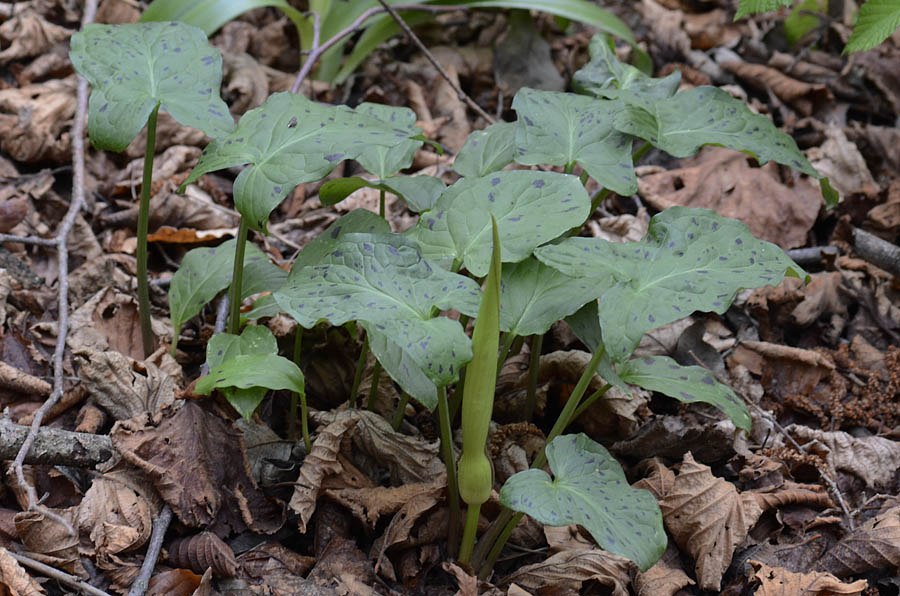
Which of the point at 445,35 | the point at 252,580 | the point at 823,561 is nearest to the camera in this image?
the point at 252,580

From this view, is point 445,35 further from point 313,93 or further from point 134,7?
point 134,7

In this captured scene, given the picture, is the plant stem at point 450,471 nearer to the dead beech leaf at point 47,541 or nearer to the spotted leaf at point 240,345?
the spotted leaf at point 240,345

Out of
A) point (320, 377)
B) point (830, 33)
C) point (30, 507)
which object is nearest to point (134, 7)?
point (320, 377)

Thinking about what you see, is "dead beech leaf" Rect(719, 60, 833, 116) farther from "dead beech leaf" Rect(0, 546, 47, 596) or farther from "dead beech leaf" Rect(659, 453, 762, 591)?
"dead beech leaf" Rect(0, 546, 47, 596)

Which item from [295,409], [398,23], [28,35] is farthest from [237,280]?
[28,35]

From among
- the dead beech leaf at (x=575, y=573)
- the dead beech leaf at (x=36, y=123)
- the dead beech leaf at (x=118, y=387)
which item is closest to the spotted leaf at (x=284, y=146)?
the dead beech leaf at (x=118, y=387)

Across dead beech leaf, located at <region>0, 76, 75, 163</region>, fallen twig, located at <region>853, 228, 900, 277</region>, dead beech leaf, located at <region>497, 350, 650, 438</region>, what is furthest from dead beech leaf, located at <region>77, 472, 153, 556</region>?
fallen twig, located at <region>853, 228, 900, 277</region>

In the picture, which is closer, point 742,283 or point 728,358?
point 742,283
